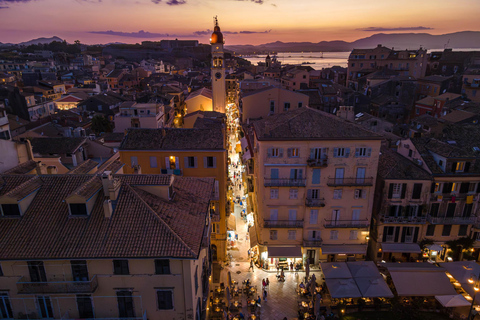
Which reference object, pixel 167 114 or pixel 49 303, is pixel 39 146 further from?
pixel 167 114

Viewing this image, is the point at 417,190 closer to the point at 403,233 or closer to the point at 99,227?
the point at 403,233

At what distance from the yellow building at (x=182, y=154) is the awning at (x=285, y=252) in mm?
6001

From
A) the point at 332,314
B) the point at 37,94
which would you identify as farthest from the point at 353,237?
the point at 37,94

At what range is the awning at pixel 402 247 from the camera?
32.3 m

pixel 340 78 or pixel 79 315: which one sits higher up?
pixel 340 78

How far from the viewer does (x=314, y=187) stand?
105 feet

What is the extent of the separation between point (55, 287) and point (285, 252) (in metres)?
21.4

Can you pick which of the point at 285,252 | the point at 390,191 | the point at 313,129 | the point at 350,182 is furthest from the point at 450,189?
the point at 285,252

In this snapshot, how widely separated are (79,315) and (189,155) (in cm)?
1722

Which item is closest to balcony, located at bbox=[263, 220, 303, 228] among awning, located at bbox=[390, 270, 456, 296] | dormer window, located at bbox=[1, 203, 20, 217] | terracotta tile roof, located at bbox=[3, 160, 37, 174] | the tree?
awning, located at bbox=[390, 270, 456, 296]

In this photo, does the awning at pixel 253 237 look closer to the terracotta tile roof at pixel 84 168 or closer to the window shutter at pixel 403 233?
the window shutter at pixel 403 233

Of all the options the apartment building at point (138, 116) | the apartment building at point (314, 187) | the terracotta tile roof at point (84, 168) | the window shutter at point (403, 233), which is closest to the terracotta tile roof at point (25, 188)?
the terracotta tile roof at point (84, 168)

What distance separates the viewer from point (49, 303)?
18.1 m

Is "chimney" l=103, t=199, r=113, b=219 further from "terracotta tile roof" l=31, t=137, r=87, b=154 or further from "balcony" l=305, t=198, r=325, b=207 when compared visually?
"terracotta tile roof" l=31, t=137, r=87, b=154
